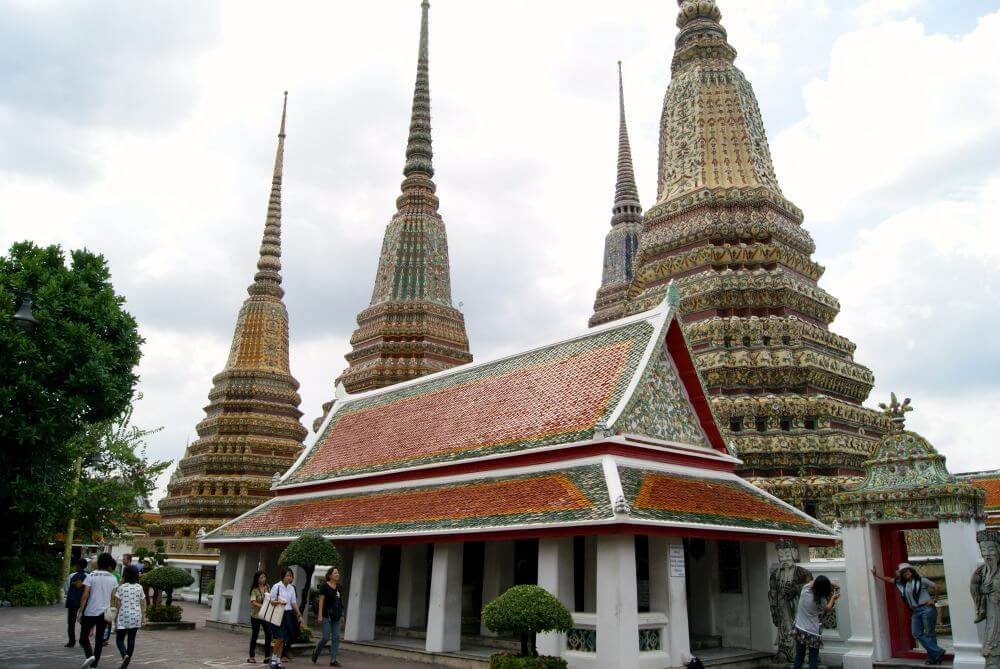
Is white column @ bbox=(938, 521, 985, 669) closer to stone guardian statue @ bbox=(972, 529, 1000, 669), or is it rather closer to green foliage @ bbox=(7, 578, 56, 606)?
stone guardian statue @ bbox=(972, 529, 1000, 669)

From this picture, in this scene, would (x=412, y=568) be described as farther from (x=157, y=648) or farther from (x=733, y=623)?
(x=733, y=623)

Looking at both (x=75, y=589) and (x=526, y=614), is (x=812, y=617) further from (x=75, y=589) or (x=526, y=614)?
(x=75, y=589)

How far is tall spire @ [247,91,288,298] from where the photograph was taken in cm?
3956

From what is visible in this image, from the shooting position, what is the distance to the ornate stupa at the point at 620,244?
38844mm

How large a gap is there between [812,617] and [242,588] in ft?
44.2

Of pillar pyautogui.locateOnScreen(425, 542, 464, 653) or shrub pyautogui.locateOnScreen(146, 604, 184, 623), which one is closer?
pillar pyautogui.locateOnScreen(425, 542, 464, 653)

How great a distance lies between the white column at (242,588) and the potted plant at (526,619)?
10.4 m

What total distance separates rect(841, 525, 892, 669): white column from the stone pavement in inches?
264

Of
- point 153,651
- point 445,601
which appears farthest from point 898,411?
point 153,651

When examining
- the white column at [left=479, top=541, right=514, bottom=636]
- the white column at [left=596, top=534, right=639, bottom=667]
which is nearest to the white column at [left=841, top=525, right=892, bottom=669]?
the white column at [left=596, top=534, right=639, bottom=667]

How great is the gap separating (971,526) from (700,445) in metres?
4.72

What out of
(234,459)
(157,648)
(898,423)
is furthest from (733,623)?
(234,459)

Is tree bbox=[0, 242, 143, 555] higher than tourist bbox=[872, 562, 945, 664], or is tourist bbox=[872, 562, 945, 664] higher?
tree bbox=[0, 242, 143, 555]

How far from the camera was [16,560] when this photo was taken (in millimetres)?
22922
